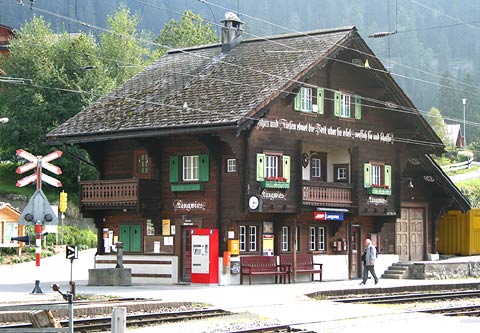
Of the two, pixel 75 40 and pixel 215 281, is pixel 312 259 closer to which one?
pixel 215 281

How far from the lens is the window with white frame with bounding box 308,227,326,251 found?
40.8 m

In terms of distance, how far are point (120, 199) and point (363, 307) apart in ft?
41.8

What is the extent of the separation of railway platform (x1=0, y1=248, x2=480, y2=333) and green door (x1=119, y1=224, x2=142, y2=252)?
2.09 m

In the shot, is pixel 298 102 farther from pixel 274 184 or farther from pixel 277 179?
pixel 274 184

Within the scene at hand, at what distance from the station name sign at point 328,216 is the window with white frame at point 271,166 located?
8.98 ft

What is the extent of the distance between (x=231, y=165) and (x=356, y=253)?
8.34 metres

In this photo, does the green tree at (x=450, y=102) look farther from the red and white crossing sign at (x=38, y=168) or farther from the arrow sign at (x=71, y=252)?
the arrow sign at (x=71, y=252)

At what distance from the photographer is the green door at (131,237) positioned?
3953cm

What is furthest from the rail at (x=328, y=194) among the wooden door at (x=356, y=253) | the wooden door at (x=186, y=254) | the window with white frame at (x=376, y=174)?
the wooden door at (x=186, y=254)

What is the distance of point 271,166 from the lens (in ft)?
124

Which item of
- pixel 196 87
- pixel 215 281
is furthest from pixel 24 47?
pixel 215 281

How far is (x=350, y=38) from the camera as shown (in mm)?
40344

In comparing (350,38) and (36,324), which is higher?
(350,38)

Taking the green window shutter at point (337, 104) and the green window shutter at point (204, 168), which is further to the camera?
the green window shutter at point (337, 104)
